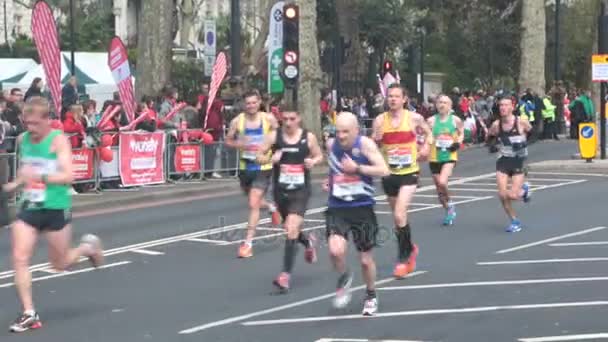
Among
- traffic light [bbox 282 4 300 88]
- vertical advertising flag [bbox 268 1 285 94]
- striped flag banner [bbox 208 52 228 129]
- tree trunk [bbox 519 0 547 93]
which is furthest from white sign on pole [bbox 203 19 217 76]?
tree trunk [bbox 519 0 547 93]

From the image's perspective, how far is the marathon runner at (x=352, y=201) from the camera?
9734 mm

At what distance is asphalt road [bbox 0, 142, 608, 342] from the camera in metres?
9.18

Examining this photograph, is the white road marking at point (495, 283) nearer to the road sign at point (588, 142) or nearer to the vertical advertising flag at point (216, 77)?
the vertical advertising flag at point (216, 77)

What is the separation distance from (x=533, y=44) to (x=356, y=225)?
30273 millimetres

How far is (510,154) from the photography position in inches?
603

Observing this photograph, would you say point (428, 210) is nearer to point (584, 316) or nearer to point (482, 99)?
point (584, 316)

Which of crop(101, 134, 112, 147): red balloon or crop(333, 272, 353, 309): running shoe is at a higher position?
crop(101, 134, 112, 147): red balloon

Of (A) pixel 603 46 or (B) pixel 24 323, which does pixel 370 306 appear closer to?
(B) pixel 24 323

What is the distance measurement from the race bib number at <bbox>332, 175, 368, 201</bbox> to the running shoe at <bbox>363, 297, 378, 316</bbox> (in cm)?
84

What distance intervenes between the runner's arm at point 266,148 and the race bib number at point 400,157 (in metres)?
1.20

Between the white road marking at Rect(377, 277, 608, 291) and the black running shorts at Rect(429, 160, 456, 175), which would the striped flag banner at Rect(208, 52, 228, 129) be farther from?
the white road marking at Rect(377, 277, 608, 291)

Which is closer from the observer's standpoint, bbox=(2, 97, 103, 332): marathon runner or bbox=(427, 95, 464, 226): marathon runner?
bbox=(2, 97, 103, 332): marathon runner

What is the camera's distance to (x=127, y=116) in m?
22.2

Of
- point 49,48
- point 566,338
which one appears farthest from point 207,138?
point 566,338
